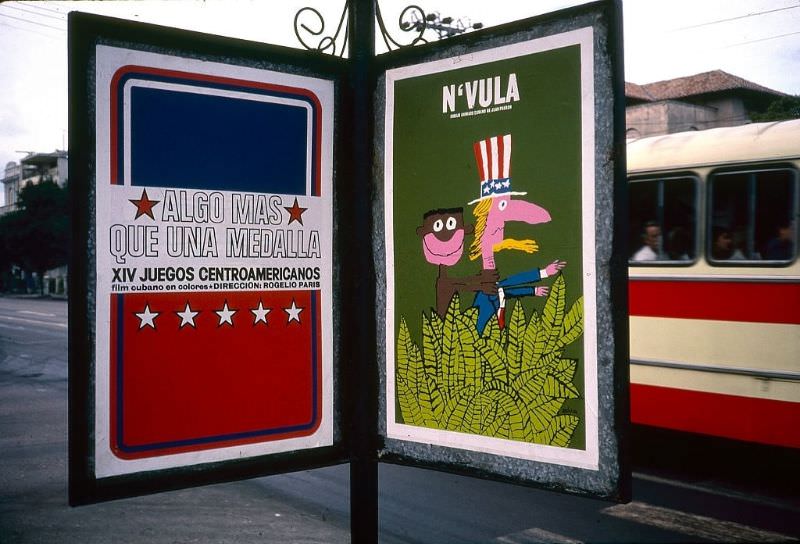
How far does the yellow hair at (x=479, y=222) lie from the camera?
196 centimetres

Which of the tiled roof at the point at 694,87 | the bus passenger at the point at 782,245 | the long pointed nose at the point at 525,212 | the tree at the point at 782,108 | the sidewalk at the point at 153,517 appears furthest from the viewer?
the tiled roof at the point at 694,87

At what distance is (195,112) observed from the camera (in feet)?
6.50

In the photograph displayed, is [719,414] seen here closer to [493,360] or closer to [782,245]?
[782,245]

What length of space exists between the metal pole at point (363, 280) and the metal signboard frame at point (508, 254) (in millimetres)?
33

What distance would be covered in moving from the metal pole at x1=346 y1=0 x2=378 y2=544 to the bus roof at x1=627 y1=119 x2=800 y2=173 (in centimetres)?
566

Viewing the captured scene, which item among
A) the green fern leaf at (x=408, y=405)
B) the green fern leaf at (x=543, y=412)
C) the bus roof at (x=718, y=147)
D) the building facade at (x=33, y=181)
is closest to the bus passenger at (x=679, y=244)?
the bus roof at (x=718, y=147)

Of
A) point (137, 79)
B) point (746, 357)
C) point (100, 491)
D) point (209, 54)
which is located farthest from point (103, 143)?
point (746, 357)

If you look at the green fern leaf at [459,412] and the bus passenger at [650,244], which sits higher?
the bus passenger at [650,244]

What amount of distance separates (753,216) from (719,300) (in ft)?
2.60

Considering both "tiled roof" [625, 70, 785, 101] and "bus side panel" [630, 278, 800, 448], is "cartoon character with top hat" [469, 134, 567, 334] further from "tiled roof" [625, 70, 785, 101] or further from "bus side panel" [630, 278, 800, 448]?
"tiled roof" [625, 70, 785, 101]

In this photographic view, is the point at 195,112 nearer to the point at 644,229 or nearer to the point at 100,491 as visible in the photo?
the point at 100,491

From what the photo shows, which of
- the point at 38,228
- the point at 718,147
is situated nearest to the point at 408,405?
the point at 718,147

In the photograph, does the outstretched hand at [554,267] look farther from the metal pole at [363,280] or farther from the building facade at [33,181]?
the building facade at [33,181]

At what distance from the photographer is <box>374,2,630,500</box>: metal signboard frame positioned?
1734 mm
